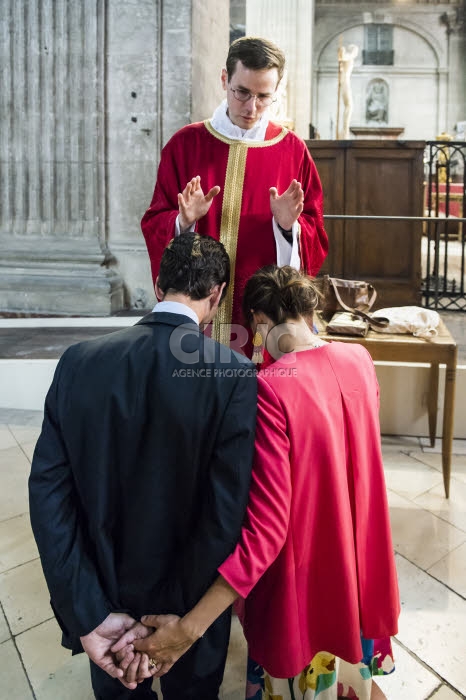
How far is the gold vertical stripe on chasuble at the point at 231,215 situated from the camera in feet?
6.81

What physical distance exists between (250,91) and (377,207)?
4.19 meters

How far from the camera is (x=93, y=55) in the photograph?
5391 millimetres

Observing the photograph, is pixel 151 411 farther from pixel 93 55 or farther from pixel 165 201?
pixel 93 55

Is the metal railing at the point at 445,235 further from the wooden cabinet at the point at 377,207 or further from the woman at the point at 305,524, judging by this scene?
the woman at the point at 305,524

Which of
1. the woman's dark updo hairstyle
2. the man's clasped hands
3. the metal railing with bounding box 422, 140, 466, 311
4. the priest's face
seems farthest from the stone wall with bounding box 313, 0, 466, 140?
the man's clasped hands

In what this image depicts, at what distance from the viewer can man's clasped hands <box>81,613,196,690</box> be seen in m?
1.33

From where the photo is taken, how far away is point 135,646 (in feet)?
4.46

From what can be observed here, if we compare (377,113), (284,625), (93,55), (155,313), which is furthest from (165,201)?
(377,113)

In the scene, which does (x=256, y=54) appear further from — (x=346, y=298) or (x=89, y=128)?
(x=89, y=128)

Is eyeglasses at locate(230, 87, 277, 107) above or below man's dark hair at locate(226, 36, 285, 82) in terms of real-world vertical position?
below

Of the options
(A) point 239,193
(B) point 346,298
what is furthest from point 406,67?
(A) point 239,193

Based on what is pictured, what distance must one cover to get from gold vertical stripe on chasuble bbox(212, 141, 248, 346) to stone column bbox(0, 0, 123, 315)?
11.7 ft

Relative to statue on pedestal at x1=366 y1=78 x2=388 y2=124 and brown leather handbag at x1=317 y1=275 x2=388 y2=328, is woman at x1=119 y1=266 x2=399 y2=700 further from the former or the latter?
statue on pedestal at x1=366 y1=78 x2=388 y2=124

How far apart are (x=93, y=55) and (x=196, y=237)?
4751mm
